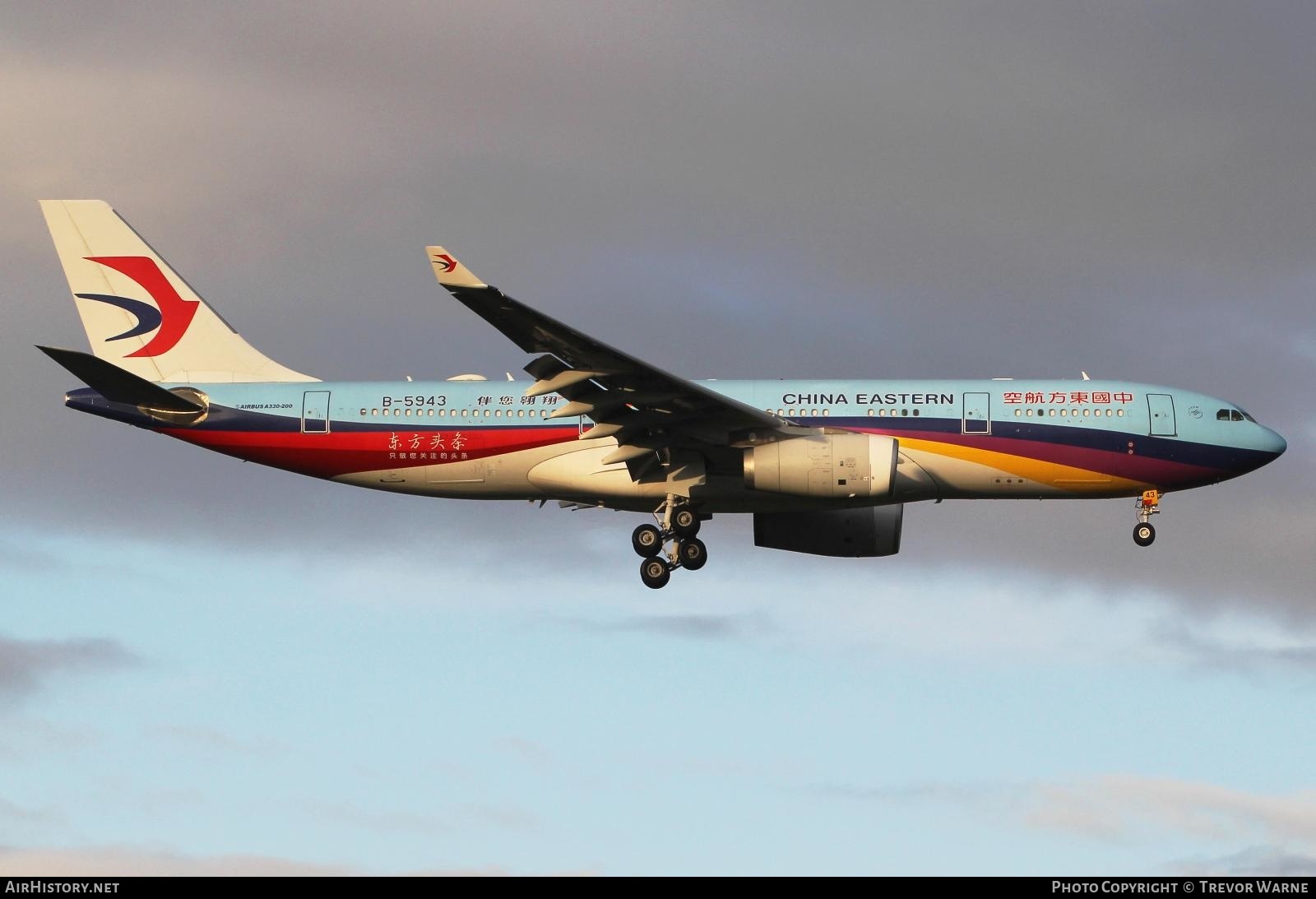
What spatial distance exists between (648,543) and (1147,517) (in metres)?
11.8

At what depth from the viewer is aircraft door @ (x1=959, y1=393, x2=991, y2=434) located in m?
41.2

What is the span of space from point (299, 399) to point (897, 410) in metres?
14.3

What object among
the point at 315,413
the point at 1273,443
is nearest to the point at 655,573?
the point at 315,413

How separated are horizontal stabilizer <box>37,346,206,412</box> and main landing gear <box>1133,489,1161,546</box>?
22.5m

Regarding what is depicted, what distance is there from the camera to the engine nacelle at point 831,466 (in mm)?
39688

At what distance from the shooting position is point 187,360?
45.4 m

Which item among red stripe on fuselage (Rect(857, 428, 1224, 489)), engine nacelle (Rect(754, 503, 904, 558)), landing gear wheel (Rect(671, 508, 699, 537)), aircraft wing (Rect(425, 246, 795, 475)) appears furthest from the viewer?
engine nacelle (Rect(754, 503, 904, 558))

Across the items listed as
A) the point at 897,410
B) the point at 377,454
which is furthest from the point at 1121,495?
the point at 377,454

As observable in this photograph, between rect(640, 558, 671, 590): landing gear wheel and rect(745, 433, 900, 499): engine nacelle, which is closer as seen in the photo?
rect(745, 433, 900, 499): engine nacelle

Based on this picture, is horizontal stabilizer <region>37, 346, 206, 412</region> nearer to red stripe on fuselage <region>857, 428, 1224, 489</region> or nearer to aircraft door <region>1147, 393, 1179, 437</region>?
red stripe on fuselage <region>857, 428, 1224, 489</region>

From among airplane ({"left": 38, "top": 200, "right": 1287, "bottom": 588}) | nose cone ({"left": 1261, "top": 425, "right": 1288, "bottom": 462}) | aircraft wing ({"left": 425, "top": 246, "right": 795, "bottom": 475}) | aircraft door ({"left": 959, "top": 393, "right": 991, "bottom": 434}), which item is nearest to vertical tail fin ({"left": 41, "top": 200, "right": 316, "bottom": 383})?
airplane ({"left": 38, "top": 200, "right": 1287, "bottom": 588})

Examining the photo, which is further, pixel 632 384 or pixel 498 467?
pixel 498 467

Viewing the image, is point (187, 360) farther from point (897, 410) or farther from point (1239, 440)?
point (1239, 440)

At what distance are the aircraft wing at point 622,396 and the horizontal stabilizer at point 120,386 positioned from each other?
910 cm
